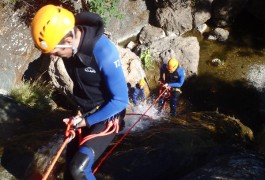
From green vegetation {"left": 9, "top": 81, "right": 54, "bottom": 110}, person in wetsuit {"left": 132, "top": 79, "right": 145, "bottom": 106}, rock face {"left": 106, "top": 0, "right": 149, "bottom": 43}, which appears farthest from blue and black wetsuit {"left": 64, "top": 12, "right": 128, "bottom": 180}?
rock face {"left": 106, "top": 0, "right": 149, "bottom": 43}

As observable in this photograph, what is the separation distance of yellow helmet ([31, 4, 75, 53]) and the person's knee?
1.14 metres

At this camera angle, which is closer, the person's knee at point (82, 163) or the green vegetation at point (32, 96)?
the person's knee at point (82, 163)

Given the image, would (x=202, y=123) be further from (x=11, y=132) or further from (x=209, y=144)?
(x=11, y=132)

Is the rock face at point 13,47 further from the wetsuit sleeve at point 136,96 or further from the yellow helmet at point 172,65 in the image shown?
the yellow helmet at point 172,65

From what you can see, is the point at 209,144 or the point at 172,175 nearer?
the point at 172,175

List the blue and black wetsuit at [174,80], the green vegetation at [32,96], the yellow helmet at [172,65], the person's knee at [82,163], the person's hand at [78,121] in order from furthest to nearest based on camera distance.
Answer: the green vegetation at [32,96] < the blue and black wetsuit at [174,80] < the yellow helmet at [172,65] < the person's hand at [78,121] < the person's knee at [82,163]

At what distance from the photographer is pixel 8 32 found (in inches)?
400

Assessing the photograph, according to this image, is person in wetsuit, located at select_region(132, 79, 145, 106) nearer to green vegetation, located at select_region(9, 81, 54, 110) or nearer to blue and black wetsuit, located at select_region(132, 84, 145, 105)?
blue and black wetsuit, located at select_region(132, 84, 145, 105)

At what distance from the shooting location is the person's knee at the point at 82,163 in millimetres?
3705

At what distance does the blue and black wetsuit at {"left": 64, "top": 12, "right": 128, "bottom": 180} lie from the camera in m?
3.47

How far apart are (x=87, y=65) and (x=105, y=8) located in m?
7.74

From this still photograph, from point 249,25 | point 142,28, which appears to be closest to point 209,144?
point 142,28

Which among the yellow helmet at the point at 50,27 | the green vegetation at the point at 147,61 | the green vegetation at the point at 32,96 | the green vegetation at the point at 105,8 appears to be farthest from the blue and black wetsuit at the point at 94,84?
the green vegetation at the point at 105,8

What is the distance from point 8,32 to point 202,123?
6545mm
